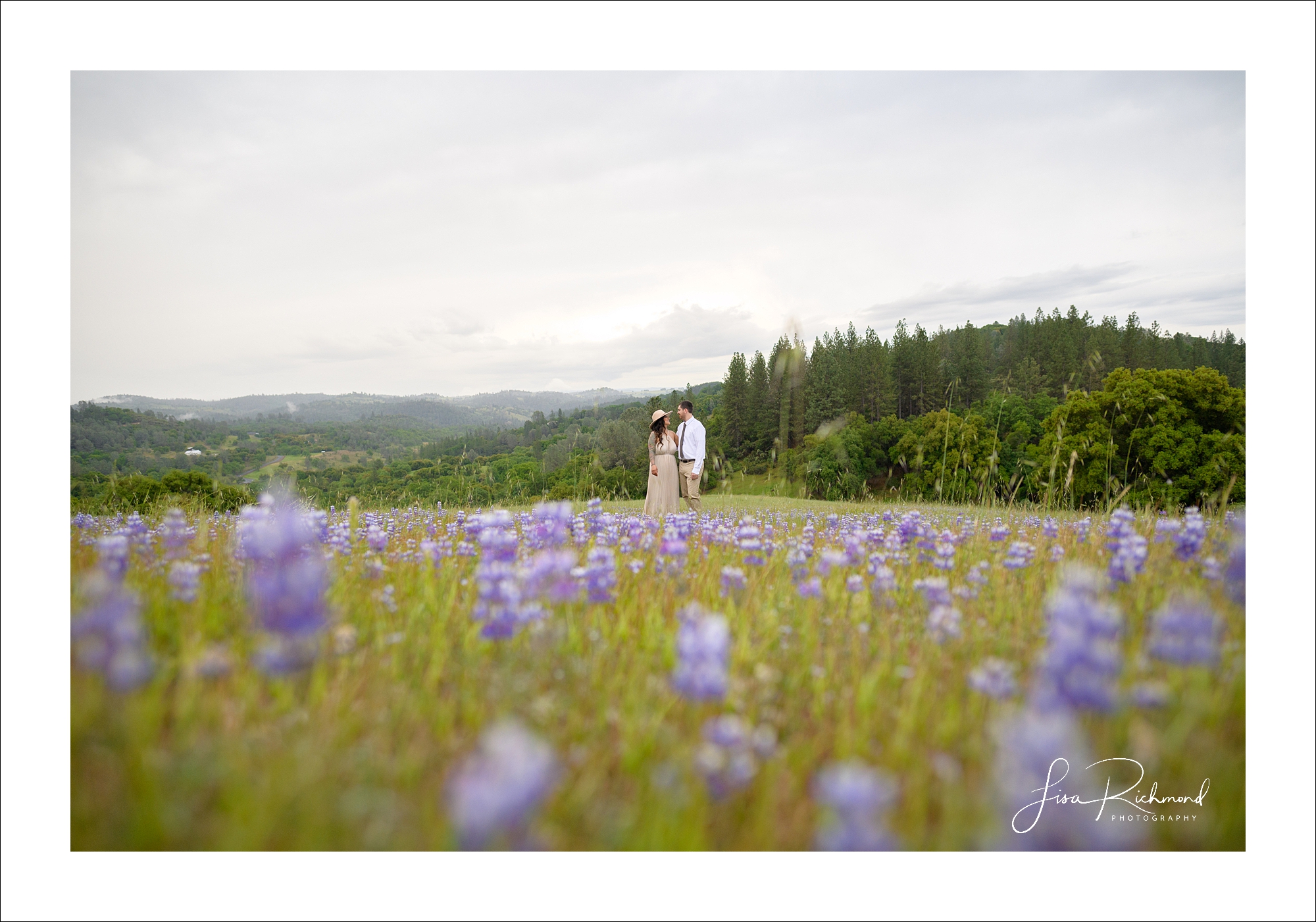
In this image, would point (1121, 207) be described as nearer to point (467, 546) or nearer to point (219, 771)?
point (467, 546)

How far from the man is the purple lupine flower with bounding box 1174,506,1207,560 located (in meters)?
5.57

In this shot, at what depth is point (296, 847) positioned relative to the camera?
1.75 m

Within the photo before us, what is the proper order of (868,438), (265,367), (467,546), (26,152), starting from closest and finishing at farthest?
1. (26,152)
2. (467,546)
3. (265,367)
4. (868,438)

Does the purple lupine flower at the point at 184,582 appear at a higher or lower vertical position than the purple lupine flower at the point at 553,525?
lower

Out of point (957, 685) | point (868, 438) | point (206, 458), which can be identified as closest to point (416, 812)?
point (957, 685)

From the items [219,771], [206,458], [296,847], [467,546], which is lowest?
[296,847]

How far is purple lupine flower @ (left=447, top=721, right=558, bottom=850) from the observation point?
5.10 feet

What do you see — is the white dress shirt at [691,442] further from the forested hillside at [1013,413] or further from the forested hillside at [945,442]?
the forested hillside at [1013,413]

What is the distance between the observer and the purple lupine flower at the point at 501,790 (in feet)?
5.10

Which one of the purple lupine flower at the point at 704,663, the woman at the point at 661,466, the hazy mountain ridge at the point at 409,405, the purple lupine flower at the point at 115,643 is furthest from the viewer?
the woman at the point at 661,466

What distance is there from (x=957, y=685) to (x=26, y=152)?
5.58m

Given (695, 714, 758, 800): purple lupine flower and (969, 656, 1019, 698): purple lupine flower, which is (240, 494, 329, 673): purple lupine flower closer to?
(695, 714, 758, 800): purple lupine flower

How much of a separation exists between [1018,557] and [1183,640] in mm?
1133

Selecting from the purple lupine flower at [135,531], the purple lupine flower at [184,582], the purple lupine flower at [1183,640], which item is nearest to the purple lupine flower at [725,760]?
the purple lupine flower at [1183,640]
